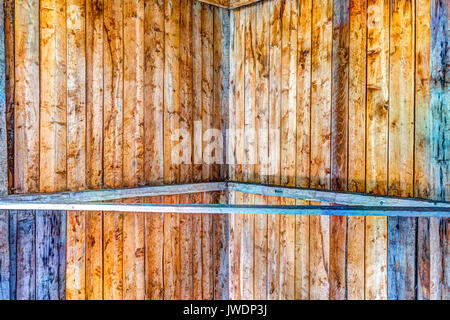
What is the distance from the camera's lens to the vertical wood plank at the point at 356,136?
2.69m

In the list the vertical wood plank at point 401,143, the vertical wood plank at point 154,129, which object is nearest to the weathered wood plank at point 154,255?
the vertical wood plank at point 154,129

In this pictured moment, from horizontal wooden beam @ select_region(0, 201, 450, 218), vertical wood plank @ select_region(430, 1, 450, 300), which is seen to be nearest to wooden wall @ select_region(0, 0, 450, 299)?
vertical wood plank @ select_region(430, 1, 450, 300)

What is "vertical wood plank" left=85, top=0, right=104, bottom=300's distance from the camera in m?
2.89

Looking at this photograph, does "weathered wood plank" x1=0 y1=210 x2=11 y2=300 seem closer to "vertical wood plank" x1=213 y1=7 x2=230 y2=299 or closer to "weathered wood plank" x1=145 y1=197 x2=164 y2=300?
"weathered wood plank" x1=145 y1=197 x2=164 y2=300

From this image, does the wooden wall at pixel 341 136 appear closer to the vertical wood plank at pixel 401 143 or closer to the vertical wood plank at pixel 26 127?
the vertical wood plank at pixel 401 143

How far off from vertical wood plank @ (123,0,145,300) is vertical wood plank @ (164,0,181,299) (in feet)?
0.78

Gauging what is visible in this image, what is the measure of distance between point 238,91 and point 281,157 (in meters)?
0.89

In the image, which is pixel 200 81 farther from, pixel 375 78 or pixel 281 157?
pixel 375 78

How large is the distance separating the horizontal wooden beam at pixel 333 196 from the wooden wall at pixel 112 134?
0.42 metres

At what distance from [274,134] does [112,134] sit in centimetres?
144

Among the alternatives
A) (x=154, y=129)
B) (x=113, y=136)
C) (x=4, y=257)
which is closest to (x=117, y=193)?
(x=113, y=136)

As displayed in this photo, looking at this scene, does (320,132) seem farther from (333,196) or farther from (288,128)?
(333,196)

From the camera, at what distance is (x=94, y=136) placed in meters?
2.93
